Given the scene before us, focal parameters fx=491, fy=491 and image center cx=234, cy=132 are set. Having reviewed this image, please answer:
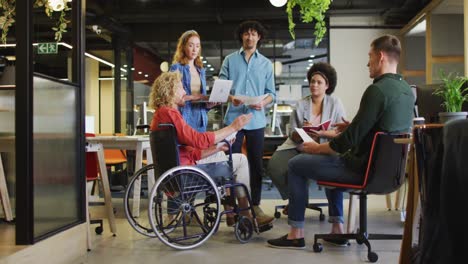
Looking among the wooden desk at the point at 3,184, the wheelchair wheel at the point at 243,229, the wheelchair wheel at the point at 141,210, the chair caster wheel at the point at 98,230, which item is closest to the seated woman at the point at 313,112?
the wheelchair wheel at the point at 243,229

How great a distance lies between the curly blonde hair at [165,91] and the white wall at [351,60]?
23.9 feet

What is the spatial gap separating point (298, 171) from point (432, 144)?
5.55 ft

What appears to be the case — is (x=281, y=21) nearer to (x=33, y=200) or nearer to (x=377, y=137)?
(x=377, y=137)

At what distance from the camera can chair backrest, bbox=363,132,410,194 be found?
2.96 metres

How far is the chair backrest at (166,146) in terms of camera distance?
3.33 meters

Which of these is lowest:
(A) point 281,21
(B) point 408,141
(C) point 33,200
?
(C) point 33,200

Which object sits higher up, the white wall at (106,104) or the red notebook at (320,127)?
the white wall at (106,104)

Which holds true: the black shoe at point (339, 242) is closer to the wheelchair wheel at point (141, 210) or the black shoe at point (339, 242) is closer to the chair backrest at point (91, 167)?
the wheelchair wheel at point (141, 210)

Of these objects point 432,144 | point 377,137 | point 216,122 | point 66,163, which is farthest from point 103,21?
point 432,144

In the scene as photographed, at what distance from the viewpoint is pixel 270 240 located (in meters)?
3.51

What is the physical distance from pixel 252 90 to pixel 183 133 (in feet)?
3.70

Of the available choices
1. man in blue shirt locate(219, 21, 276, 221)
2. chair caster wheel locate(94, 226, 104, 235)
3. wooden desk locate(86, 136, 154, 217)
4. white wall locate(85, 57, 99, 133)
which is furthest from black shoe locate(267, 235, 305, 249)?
white wall locate(85, 57, 99, 133)

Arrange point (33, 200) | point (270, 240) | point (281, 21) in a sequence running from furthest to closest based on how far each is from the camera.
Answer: point (281, 21), point (270, 240), point (33, 200)

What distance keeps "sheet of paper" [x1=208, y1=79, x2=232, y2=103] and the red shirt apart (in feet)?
1.29
